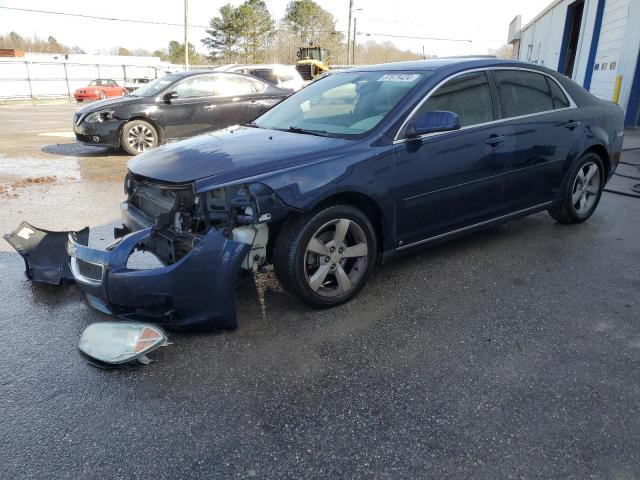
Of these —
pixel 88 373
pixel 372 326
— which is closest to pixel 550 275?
pixel 372 326

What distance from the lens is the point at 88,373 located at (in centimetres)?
285

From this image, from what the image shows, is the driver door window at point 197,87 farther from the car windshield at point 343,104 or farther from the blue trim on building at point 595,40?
the blue trim on building at point 595,40

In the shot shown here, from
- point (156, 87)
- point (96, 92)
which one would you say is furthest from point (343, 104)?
point (96, 92)

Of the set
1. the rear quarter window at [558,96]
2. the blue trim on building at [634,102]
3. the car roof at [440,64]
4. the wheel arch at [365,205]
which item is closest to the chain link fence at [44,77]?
the blue trim on building at [634,102]

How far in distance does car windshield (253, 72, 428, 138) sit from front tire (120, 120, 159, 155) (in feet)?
19.6

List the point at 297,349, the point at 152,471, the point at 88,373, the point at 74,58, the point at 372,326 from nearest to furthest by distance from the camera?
the point at 152,471 → the point at 88,373 → the point at 297,349 → the point at 372,326 → the point at 74,58

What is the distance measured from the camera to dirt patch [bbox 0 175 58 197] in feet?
23.1

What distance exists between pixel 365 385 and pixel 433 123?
75.2 inches

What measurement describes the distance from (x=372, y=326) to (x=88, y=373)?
1.72 meters

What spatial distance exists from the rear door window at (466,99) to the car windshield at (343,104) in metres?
0.20

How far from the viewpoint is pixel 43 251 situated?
3975 mm

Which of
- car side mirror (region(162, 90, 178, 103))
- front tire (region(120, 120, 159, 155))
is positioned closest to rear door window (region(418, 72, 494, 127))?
car side mirror (region(162, 90, 178, 103))

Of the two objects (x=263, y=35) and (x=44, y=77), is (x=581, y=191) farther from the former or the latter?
(x=263, y=35)

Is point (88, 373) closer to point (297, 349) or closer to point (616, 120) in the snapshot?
point (297, 349)
